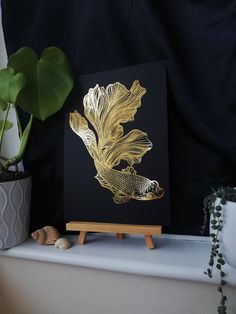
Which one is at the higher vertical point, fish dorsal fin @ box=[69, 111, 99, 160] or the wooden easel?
fish dorsal fin @ box=[69, 111, 99, 160]

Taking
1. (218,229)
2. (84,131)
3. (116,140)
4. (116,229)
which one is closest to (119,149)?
(116,140)

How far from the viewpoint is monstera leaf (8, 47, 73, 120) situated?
0.83m

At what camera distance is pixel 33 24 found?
968mm

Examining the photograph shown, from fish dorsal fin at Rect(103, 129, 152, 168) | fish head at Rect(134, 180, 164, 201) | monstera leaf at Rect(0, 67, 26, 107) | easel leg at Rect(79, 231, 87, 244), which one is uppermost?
monstera leaf at Rect(0, 67, 26, 107)

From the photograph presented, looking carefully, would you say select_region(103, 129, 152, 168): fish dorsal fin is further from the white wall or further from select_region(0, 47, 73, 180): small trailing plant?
the white wall

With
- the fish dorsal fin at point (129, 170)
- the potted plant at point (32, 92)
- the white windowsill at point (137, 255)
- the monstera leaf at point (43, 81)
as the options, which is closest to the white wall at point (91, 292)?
the white windowsill at point (137, 255)

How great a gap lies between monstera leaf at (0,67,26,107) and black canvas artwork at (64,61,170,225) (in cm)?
21

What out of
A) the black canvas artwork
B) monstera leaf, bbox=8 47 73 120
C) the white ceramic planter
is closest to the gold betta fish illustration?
the black canvas artwork

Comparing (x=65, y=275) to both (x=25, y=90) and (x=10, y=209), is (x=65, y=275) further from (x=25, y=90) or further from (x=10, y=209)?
(x=25, y=90)

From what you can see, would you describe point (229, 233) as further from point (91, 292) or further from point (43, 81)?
point (43, 81)

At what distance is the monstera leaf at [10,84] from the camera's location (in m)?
0.77

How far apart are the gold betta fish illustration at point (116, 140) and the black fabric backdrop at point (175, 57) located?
3.5 inches

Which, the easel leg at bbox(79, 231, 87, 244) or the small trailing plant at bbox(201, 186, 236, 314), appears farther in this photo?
the easel leg at bbox(79, 231, 87, 244)

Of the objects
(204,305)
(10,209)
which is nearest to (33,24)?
(10,209)
